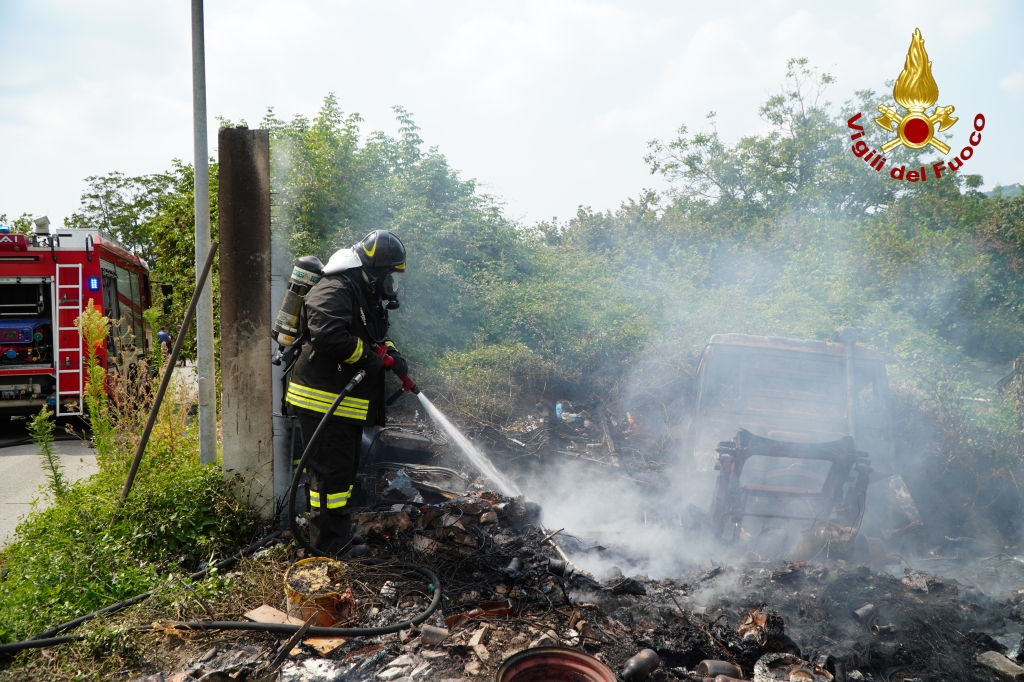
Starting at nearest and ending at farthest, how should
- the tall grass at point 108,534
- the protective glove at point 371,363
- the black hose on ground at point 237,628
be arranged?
the black hose on ground at point 237,628
the tall grass at point 108,534
the protective glove at point 371,363

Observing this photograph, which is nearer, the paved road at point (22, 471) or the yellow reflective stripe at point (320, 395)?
the yellow reflective stripe at point (320, 395)

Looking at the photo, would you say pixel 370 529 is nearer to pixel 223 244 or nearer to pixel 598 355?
pixel 223 244

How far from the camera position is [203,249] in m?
5.46

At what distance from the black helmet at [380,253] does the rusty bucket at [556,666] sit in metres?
2.53

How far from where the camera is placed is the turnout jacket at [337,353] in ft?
12.9

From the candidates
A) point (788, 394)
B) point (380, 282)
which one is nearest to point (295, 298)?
point (380, 282)

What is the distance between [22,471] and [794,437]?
27.6ft

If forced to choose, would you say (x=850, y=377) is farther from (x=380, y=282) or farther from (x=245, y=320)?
(x=245, y=320)

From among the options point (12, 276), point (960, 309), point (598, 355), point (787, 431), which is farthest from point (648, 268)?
point (12, 276)

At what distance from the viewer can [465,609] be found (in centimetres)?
360

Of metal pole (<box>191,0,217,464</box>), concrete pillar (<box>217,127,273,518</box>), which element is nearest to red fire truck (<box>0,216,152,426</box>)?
metal pole (<box>191,0,217,464</box>)

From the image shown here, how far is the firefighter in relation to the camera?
13.1 feet

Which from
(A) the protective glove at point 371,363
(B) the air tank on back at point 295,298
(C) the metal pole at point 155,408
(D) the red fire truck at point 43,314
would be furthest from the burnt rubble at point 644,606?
(D) the red fire truck at point 43,314

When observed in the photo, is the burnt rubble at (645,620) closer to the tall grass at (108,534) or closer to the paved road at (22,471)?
the tall grass at (108,534)
